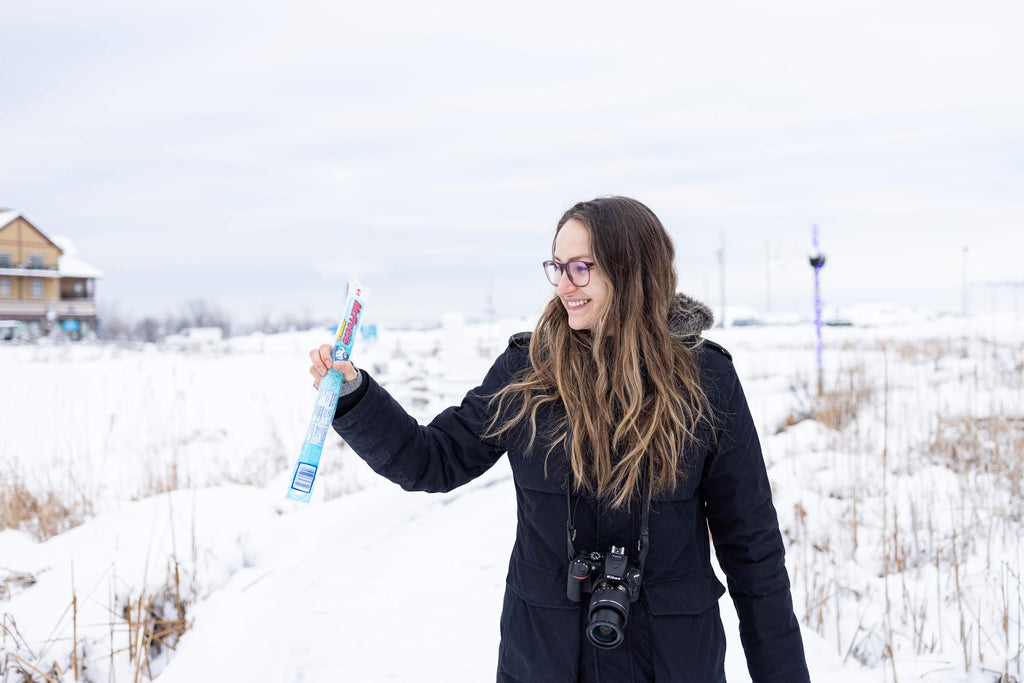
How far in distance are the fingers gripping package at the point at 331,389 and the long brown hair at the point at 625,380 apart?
0.41 meters

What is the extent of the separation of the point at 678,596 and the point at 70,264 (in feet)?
132

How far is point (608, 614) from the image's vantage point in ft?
4.57

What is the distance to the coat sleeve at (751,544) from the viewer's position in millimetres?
1540

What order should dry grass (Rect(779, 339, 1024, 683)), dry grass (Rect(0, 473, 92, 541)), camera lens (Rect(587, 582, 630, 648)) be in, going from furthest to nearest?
1. dry grass (Rect(0, 473, 92, 541))
2. dry grass (Rect(779, 339, 1024, 683))
3. camera lens (Rect(587, 582, 630, 648))

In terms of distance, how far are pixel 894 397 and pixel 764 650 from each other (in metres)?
7.71

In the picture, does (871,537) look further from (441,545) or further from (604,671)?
(604,671)

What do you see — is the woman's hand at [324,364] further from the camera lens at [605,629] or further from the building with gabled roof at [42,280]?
the building with gabled roof at [42,280]

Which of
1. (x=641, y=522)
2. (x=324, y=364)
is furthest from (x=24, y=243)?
(x=641, y=522)

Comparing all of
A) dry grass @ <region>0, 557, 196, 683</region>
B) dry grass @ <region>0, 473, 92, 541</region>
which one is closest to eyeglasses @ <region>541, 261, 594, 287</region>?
dry grass @ <region>0, 557, 196, 683</region>

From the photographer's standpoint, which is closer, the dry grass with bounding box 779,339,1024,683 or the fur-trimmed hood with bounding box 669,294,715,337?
the fur-trimmed hood with bounding box 669,294,715,337

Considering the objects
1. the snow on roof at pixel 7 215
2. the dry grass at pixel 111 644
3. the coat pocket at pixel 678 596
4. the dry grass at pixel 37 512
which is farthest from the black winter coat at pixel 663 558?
the snow on roof at pixel 7 215

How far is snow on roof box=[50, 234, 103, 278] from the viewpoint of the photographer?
110ft

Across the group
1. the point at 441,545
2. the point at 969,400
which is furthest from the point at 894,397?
the point at 441,545

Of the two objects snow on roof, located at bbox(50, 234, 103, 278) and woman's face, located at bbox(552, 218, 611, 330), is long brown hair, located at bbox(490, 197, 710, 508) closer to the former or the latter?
woman's face, located at bbox(552, 218, 611, 330)
